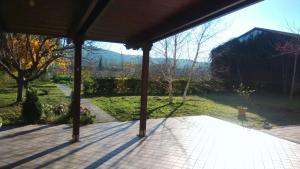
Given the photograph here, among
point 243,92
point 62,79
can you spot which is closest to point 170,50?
point 243,92

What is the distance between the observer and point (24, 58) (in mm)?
11805

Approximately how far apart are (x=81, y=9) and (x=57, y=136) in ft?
12.4

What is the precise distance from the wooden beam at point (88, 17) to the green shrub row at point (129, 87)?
10814 millimetres

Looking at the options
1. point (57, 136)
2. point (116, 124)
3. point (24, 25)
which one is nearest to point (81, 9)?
point (24, 25)

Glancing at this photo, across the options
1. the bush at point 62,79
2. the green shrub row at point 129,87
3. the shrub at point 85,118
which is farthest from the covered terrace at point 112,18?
the bush at point 62,79

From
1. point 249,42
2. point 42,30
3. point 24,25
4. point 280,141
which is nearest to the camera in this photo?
point 24,25

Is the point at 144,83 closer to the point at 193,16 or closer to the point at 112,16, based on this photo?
the point at 112,16

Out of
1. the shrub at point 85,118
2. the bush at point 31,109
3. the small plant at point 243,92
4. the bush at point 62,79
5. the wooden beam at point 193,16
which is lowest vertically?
the shrub at point 85,118

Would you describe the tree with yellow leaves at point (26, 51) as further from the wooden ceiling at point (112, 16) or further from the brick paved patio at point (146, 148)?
the wooden ceiling at point (112, 16)

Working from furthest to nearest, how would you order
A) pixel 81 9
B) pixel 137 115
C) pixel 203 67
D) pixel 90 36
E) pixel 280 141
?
pixel 203 67 → pixel 137 115 → pixel 280 141 → pixel 90 36 → pixel 81 9

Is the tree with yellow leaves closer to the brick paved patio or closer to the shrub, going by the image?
the shrub

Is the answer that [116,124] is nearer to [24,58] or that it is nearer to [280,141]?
[280,141]

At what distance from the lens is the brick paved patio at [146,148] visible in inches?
213

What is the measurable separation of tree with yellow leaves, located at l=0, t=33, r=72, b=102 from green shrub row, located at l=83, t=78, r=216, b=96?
5.11m
